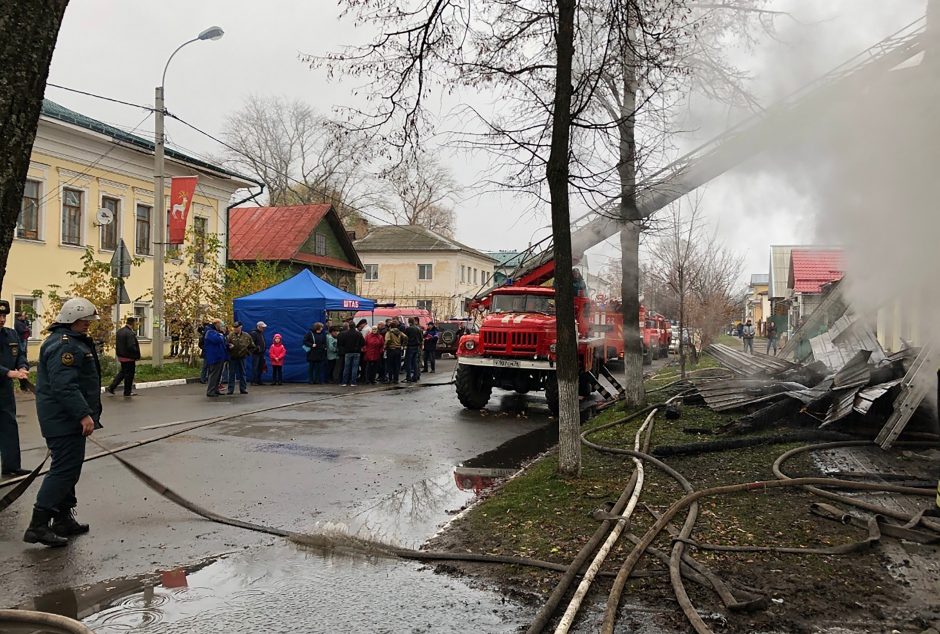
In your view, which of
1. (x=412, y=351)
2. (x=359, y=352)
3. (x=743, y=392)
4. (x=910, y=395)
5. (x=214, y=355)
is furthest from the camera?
(x=412, y=351)

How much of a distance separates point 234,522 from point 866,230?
792 centimetres

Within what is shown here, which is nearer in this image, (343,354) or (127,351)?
(127,351)

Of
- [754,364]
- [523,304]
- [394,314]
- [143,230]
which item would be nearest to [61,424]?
[523,304]

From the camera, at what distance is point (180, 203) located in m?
19.2

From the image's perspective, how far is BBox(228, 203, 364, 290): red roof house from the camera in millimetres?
35531

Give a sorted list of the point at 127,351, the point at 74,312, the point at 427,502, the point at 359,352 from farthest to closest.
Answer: the point at 359,352 → the point at 127,351 → the point at 427,502 → the point at 74,312

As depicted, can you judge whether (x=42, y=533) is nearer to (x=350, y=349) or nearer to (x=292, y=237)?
(x=350, y=349)

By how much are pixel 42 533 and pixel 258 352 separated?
12.7 metres

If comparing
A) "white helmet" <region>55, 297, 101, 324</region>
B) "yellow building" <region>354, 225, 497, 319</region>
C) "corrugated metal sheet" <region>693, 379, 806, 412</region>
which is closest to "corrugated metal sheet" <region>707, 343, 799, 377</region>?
"corrugated metal sheet" <region>693, 379, 806, 412</region>

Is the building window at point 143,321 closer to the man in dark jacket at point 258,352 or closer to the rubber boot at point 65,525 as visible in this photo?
the man in dark jacket at point 258,352

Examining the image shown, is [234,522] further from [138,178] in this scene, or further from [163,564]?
[138,178]

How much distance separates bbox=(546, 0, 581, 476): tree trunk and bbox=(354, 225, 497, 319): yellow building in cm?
4900

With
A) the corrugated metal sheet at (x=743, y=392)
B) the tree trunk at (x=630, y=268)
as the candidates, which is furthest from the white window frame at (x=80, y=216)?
the corrugated metal sheet at (x=743, y=392)

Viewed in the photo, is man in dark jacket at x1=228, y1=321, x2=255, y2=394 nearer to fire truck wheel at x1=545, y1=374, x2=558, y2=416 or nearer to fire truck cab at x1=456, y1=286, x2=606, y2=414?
fire truck cab at x1=456, y1=286, x2=606, y2=414
